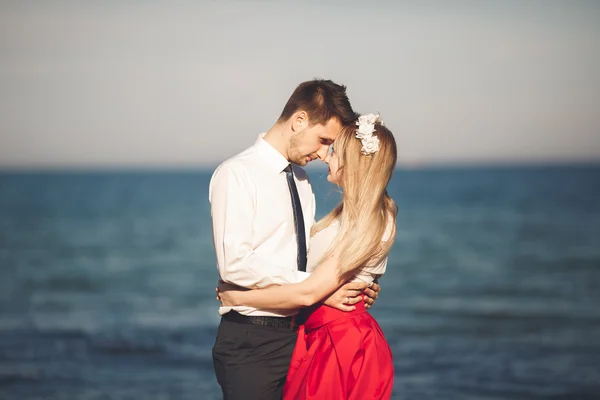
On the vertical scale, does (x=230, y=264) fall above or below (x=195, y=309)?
above

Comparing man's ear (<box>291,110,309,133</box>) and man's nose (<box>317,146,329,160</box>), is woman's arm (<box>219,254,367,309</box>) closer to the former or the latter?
man's nose (<box>317,146,329,160</box>)

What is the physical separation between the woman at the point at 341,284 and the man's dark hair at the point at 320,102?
0.11 meters

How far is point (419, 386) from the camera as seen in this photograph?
24.1 feet

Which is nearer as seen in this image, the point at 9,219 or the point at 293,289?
the point at 293,289

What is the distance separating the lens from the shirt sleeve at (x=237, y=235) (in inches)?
127

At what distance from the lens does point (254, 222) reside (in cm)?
338

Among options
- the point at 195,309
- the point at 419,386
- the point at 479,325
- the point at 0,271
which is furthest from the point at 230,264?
the point at 0,271

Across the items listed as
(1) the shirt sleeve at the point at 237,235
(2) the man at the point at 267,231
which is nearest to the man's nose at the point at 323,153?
(2) the man at the point at 267,231

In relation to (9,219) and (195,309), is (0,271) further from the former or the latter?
(9,219)

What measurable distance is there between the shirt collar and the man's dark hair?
0.17 metres

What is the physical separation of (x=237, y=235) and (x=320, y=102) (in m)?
0.79

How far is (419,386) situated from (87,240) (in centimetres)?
1883

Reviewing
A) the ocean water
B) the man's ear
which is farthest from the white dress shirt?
the ocean water

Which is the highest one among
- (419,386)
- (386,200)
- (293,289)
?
(386,200)
